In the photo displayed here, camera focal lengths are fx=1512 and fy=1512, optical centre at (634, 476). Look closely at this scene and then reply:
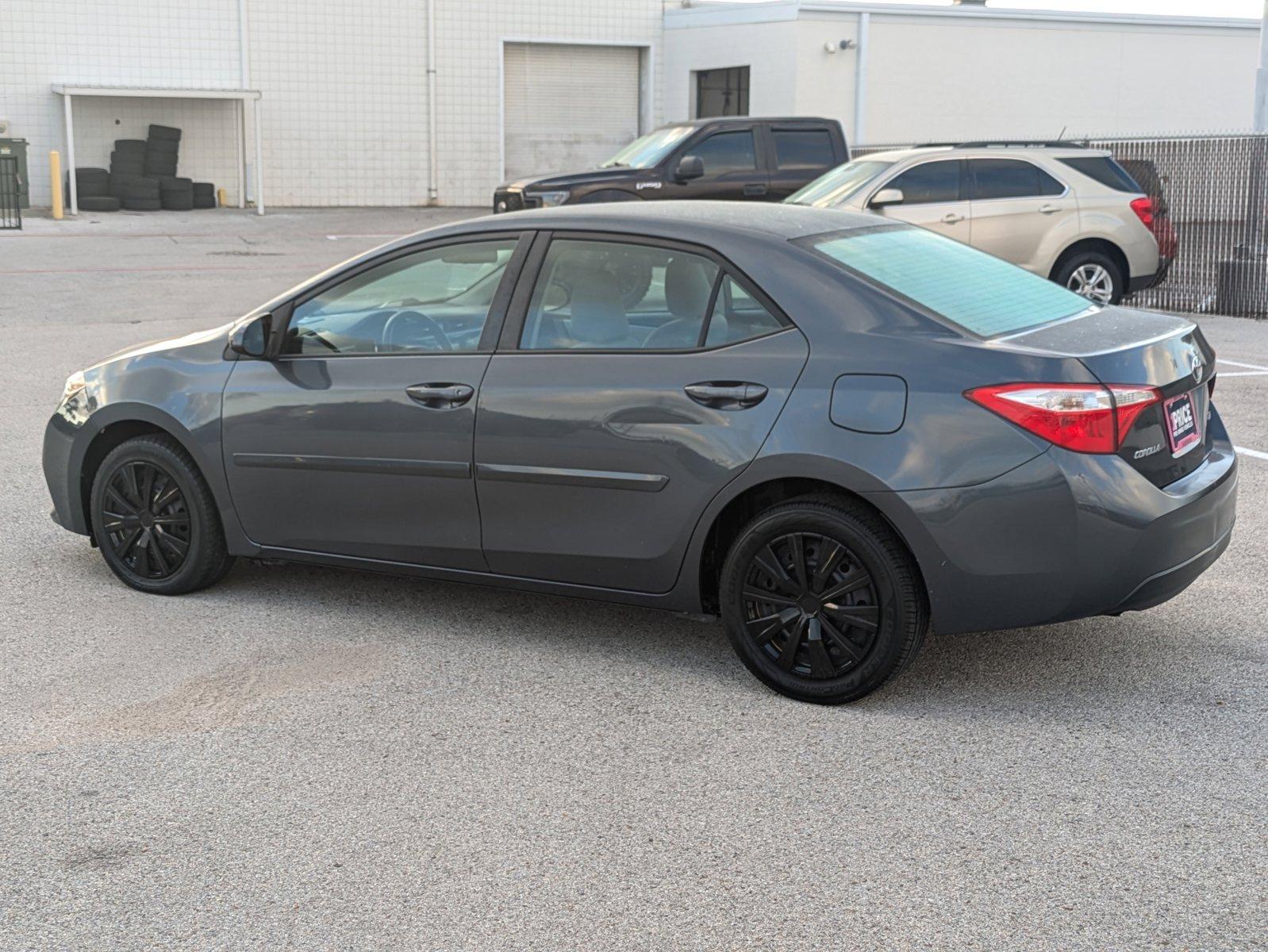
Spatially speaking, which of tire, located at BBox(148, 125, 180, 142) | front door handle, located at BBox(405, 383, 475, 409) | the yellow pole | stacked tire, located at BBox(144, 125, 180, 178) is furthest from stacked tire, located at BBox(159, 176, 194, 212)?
front door handle, located at BBox(405, 383, 475, 409)

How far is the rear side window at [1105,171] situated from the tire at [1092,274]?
673mm

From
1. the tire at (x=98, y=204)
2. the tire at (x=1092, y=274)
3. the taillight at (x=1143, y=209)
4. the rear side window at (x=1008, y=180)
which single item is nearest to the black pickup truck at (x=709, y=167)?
the rear side window at (x=1008, y=180)

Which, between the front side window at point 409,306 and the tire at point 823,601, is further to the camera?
the front side window at point 409,306

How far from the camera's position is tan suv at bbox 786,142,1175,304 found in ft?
47.5

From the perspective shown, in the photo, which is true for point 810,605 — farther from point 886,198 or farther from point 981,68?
point 981,68

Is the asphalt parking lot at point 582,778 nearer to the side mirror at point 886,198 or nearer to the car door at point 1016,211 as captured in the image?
the side mirror at point 886,198

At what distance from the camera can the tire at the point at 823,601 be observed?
4605 millimetres

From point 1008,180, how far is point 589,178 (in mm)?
4650

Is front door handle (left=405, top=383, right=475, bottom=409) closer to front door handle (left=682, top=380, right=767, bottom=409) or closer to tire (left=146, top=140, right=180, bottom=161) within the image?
front door handle (left=682, top=380, right=767, bottom=409)

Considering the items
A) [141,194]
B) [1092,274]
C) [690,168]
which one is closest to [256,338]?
[1092,274]

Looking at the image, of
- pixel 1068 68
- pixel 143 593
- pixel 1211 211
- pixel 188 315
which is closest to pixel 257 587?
pixel 143 593

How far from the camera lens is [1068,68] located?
32.5m

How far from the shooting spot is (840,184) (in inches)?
579

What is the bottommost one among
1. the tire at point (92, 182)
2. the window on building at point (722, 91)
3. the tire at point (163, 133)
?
the tire at point (92, 182)
